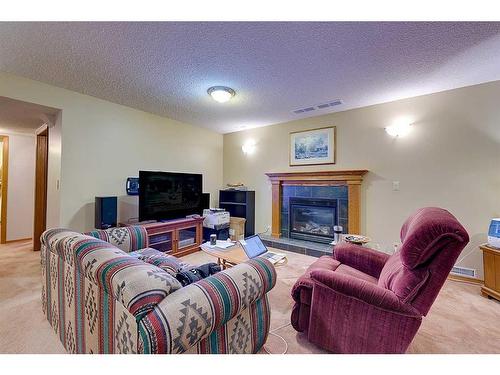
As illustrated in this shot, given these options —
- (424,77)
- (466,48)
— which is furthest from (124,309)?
(424,77)

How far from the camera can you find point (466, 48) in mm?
1949

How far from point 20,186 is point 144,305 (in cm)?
541

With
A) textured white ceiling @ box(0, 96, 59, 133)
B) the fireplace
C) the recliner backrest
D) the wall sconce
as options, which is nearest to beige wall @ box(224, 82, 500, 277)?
the fireplace

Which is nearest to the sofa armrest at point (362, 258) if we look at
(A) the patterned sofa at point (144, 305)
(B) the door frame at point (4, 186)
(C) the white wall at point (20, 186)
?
(A) the patterned sofa at point (144, 305)

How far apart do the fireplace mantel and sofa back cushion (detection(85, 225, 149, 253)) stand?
2425 mm

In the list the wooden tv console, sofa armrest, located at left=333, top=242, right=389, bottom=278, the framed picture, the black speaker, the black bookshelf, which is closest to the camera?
sofa armrest, located at left=333, top=242, right=389, bottom=278

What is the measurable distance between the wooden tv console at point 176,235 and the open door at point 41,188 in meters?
1.86

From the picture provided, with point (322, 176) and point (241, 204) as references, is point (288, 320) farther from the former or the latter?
point (241, 204)

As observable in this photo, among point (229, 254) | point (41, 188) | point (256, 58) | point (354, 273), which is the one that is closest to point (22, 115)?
point (41, 188)

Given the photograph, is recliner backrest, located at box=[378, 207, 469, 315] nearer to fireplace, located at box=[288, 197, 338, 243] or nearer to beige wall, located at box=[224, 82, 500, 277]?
beige wall, located at box=[224, 82, 500, 277]

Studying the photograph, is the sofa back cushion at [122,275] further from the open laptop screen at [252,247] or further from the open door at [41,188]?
the open door at [41,188]

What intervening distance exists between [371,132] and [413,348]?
2.77 m

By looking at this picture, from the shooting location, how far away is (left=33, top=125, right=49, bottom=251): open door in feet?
12.4
